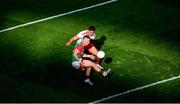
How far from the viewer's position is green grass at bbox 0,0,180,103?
1892cm

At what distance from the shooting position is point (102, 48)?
2216 cm

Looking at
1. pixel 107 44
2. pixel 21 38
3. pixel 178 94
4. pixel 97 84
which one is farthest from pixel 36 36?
pixel 178 94

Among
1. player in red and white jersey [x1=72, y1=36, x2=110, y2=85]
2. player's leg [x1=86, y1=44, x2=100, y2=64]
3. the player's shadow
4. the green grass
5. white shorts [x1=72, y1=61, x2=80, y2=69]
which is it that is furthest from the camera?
the player's shadow

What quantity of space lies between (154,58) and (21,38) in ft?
19.0

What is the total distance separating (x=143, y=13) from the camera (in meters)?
25.4

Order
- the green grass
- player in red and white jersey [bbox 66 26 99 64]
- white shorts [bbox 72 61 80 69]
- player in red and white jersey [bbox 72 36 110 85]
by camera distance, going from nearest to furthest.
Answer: the green grass < player in red and white jersey [bbox 72 36 110 85] < white shorts [bbox 72 61 80 69] < player in red and white jersey [bbox 66 26 99 64]

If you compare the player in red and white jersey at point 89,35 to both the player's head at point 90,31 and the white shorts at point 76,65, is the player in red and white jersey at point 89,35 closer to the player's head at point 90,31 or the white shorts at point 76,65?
the player's head at point 90,31

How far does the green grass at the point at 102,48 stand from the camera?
18922mm

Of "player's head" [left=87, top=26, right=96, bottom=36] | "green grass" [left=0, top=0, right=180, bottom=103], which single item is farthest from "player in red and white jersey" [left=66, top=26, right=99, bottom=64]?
"green grass" [left=0, top=0, right=180, bottom=103]

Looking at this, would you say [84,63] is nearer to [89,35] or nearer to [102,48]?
[89,35]

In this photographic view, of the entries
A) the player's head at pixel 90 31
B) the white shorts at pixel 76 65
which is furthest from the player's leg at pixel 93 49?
the white shorts at pixel 76 65

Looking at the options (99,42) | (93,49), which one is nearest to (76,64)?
(93,49)

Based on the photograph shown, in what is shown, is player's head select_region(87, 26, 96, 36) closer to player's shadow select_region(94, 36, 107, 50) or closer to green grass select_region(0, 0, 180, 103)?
green grass select_region(0, 0, 180, 103)

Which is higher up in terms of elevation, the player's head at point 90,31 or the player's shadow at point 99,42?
the player's head at point 90,31
